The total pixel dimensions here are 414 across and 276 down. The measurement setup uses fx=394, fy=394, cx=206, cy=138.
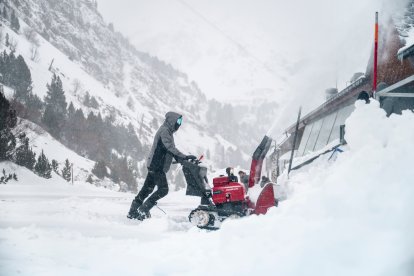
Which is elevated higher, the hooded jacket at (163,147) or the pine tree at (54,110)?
the pine tree at (54,110)

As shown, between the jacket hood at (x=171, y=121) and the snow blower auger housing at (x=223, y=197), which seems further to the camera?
the jacket hood at (x=171, y=121)

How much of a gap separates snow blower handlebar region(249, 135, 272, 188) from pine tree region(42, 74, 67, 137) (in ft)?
147

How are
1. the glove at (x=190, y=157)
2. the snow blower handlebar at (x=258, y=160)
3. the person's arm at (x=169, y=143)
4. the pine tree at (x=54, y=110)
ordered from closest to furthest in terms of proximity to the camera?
the glove at (x=190, y=157)
the person's arm at (x=169, y=143)
the snow blower handlebar at (x=258, y=160)
the pine tree at (x=54, y=110)

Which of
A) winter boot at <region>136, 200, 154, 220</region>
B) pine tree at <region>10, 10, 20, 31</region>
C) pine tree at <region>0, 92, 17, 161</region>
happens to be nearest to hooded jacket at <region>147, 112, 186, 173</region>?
winter boot at <region>136, 200, 154, 220</region>

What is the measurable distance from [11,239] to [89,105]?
7921 centimetres

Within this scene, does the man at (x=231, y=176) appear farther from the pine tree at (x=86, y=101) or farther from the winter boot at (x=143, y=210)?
the pine tree at (x=86, y=101)

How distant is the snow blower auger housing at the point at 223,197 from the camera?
544 centimetres

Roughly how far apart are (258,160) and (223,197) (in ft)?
2.45

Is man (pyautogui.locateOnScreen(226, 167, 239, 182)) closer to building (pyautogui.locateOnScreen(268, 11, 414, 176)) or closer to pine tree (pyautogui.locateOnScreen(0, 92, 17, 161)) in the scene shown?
building (pyautogui.locateOnScreen(268, 11, 414, 176))

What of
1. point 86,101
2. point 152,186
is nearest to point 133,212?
point 152,186

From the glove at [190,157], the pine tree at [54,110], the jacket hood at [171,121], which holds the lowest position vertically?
the glove at [190,157]

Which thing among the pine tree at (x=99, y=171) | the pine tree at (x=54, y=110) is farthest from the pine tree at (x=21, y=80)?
the pine tree at (x=99, y=171)

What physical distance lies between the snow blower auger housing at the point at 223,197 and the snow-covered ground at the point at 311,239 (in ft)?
4.95

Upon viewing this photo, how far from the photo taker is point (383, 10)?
12086 mm
